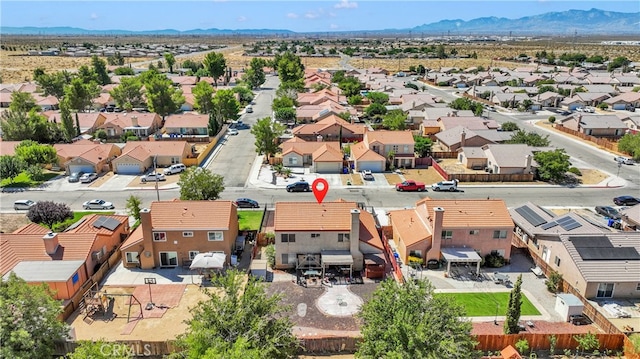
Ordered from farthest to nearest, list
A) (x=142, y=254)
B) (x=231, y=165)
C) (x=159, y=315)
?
(x=231, y=165)
(x=142, y=254)
(x=159, y=315)

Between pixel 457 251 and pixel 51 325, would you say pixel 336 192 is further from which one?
pixel 51 325

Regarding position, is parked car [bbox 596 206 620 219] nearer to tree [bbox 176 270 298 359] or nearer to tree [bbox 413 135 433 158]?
tree [bbox 413 135 433 158]

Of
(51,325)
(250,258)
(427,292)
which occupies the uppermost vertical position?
(427,292)

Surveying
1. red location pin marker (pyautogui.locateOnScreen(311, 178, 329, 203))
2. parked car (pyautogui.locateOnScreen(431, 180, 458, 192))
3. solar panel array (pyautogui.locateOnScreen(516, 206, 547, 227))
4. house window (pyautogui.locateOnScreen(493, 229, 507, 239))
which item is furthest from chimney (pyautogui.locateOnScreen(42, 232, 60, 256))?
parked car (pyautogui.locateOnScreen(431, 180, 458, 192))

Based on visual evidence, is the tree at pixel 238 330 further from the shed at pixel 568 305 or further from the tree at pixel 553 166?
the tree at pixel 553 166

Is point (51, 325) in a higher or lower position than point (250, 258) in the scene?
higher

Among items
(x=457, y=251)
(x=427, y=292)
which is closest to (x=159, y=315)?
(x=427, y=292)

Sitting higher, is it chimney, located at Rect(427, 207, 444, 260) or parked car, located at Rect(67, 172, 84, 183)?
chimney, located at Rect(427, 207, 444, 260)
